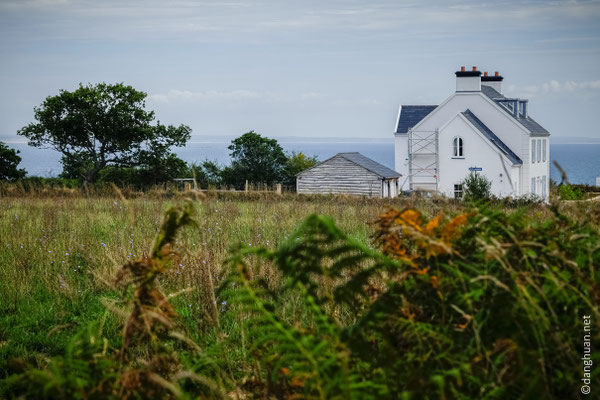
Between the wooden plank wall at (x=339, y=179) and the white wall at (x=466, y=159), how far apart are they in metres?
5.37

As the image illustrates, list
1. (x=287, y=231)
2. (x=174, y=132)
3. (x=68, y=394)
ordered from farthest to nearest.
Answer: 1. (x=174, y=132)
2. (x=287, y=231)
3. (x=68, y=394)

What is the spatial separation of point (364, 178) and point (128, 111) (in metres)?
21.1

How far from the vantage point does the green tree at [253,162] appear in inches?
2142

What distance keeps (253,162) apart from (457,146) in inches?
719

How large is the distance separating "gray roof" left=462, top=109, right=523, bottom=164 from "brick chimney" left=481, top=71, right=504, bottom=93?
22.1 feet

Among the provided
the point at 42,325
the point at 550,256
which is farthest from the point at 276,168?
the point at 550,256

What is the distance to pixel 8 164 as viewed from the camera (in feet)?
154

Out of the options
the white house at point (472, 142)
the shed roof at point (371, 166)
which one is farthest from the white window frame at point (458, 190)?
the shed roof at point (371, 166)

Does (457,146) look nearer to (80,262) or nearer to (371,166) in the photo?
(371,166)

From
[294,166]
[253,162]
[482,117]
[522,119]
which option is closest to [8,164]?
[253,162]

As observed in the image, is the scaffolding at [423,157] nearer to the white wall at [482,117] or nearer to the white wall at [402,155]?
the white wall at [482,117]

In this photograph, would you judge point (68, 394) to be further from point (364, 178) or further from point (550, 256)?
point (364, 178)

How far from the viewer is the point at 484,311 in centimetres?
182

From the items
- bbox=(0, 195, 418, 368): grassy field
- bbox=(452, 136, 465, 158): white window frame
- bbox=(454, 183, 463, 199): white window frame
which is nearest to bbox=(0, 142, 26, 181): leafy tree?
bbox=(454, 183, 463, 199): white window frame
